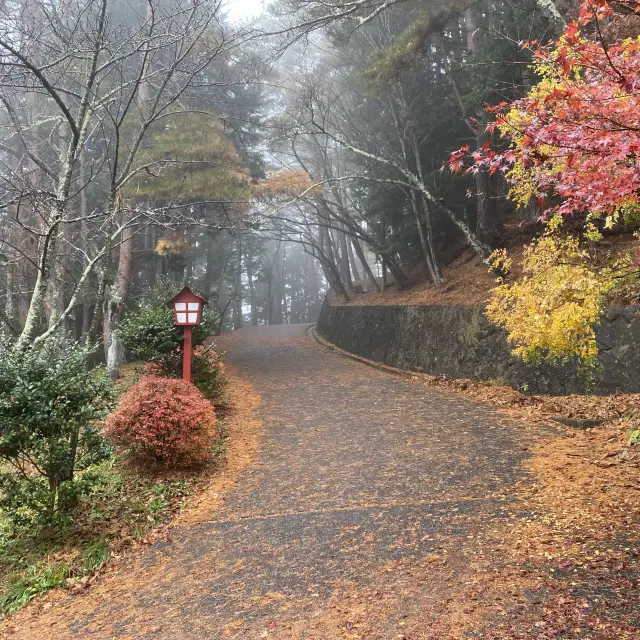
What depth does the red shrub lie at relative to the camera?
6387mm

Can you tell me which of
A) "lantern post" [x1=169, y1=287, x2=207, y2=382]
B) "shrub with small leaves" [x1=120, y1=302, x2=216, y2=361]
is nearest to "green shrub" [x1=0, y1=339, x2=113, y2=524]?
"lantern post" [x1=169, y1=287, x2=207, y2=382]

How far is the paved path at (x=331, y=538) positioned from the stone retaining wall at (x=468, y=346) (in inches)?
55.7

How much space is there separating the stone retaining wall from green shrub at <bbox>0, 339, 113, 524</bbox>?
688cm

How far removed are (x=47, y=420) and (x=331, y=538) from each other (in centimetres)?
300

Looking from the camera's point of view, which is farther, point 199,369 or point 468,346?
point 468,346

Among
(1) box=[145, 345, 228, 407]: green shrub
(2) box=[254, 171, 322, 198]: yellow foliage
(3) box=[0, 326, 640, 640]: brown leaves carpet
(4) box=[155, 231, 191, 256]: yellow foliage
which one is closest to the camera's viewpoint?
(3) box=[0, 326, 640, 640]: brown leaves carpet

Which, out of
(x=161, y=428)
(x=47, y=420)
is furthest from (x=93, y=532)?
(x=161, y=428)

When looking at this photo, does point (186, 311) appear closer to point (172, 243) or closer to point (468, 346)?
point (468, 346)

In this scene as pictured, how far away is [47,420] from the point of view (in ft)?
16.1

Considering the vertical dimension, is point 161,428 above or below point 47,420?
below

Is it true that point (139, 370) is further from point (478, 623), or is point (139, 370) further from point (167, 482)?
A: point (478, 623)

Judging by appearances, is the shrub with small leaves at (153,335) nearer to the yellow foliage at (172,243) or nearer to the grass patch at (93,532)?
the grass patch at (93,532)

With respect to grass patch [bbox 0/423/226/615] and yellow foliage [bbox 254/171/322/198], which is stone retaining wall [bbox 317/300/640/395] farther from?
grass patch [bbox 0/423/226/615]

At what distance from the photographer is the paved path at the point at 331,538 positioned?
10.7 feet
